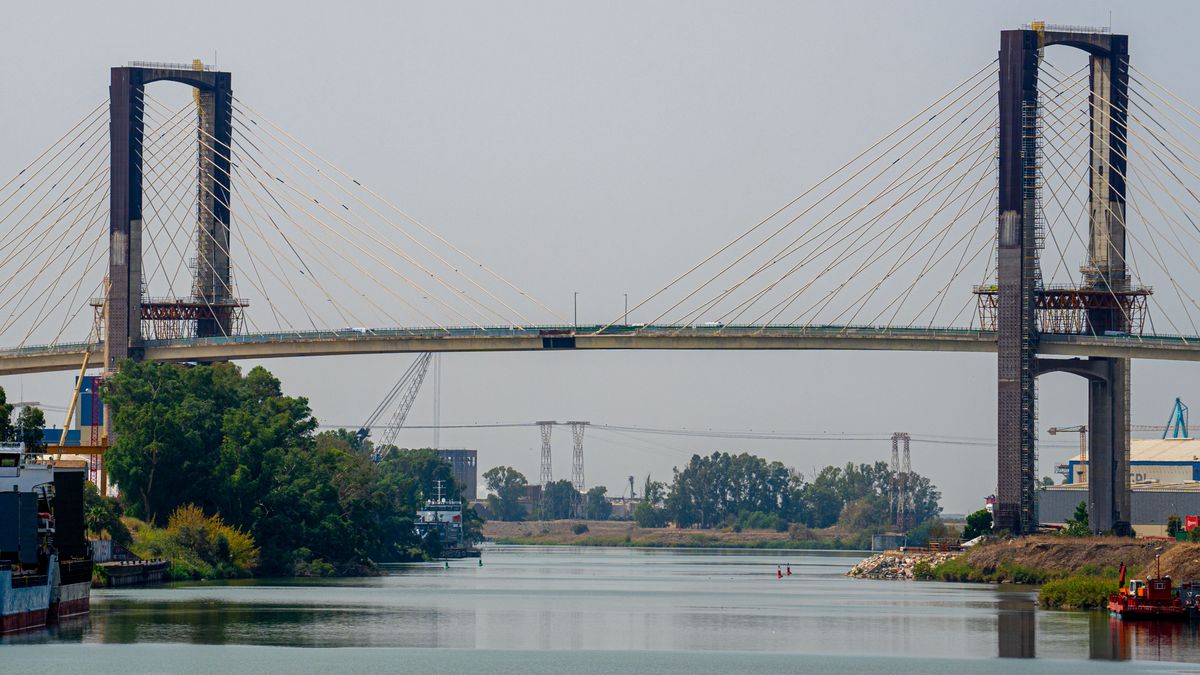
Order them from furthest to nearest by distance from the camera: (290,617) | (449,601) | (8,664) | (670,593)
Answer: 1. (670,593)
2. (449,601)
3. (290,617)
4. (8,664)

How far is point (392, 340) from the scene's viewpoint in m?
133

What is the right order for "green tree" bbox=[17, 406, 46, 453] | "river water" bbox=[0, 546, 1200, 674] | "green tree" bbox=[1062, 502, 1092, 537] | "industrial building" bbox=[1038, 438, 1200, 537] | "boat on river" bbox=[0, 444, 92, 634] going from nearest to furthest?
1. "river water" bbox=[0, 546, 1200, 674]
2. "boat on river" bbox=[0, 444, 92, 634]
3. "green tree" bbox=[17, 406, 46, 453]
4. "green tree" bbox=[1062, 502, 1092, 537]
5. "industrial building" bbox=[1038, 438, 1200, 537]

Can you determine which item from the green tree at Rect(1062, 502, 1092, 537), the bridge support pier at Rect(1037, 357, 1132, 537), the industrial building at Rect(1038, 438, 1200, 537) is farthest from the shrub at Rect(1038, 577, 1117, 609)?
the industrial building at Rect(1038, 438, 1200, 537)

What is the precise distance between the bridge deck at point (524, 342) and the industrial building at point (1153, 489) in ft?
61.8

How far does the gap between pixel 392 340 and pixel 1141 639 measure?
2649 inches

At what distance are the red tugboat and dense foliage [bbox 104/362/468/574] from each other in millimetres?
51118

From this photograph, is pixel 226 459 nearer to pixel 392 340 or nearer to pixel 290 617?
pixel 392 340

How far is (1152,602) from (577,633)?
2283 cm

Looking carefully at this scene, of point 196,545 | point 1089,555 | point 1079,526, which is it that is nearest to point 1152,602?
point 1089,555

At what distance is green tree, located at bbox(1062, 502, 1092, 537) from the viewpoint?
11800cm

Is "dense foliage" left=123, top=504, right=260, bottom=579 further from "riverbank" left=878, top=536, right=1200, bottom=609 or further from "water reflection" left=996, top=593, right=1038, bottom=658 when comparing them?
"water reflection" left=996, top=593, right=1038, bottom=658

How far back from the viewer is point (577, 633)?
77.6 metres

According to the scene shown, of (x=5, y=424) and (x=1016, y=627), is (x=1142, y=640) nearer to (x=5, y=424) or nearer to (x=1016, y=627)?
(x=1016, y=627)

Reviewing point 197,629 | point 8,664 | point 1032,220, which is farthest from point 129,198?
point 8,664
